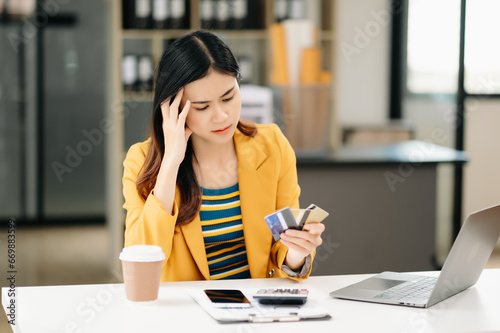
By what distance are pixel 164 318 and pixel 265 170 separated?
2.31 feet

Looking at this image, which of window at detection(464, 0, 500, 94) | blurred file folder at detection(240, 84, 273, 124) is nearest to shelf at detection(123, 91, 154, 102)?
blurred file folder at detection(240, 84, 273, 124)

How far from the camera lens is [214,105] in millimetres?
1916

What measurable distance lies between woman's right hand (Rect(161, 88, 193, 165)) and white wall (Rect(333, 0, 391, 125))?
11.9ft

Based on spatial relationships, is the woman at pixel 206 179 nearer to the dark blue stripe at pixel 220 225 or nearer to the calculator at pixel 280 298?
the dark blue stripe at pixel 220 225

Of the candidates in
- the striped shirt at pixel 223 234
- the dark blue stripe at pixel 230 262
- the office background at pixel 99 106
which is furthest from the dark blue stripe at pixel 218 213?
the office background at pixel 99 106

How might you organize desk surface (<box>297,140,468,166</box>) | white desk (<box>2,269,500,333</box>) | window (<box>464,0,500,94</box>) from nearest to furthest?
1. white desk (<box>2,269,500,333</box>)
2. desk surface (<box>297,140,468,166</box>)
3. window (<box>464,0,500,94</box>)

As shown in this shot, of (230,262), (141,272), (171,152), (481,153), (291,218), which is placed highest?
(171,152)

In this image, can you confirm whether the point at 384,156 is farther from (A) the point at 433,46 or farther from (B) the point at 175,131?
(B) the point at 175,131

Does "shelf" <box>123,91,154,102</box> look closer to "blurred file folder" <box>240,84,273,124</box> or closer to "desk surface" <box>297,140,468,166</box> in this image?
"blurred file folder" <box>240,84,273,124</box>

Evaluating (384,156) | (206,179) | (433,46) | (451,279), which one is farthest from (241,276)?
(433,46)

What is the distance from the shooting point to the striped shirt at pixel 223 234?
2002 millimetres

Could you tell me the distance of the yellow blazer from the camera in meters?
1.88

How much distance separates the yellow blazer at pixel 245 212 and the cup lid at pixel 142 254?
0.25m

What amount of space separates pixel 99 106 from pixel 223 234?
4523mm
